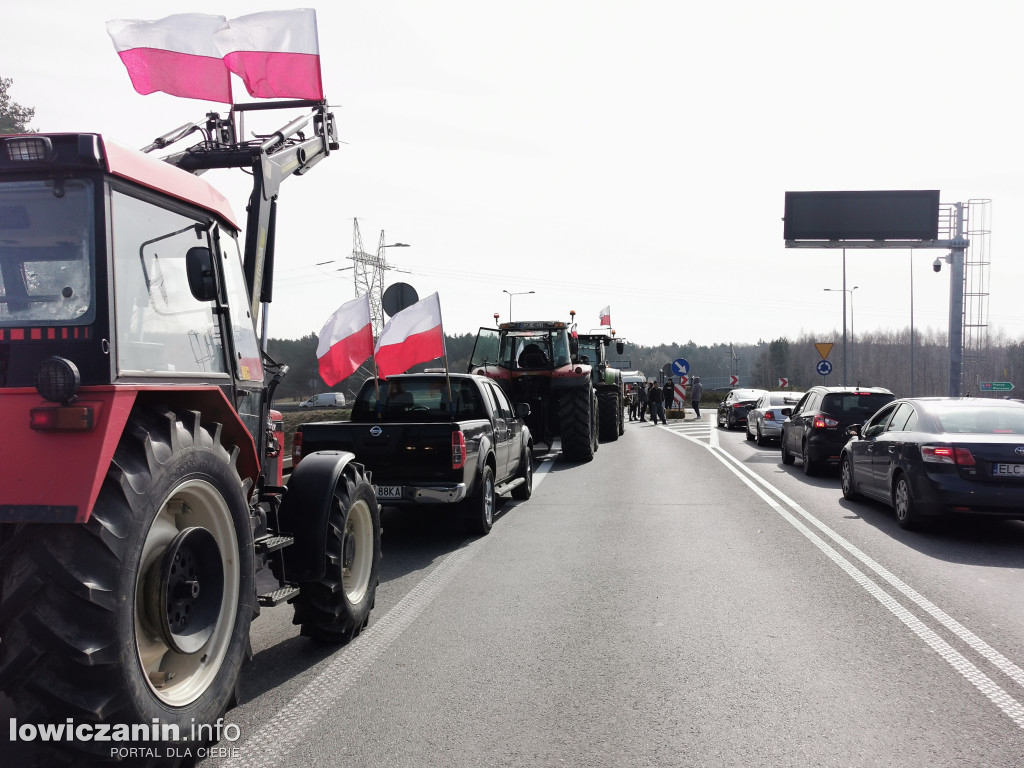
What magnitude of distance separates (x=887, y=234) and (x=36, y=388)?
28791 millimetres

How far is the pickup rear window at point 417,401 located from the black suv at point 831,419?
7289 mm

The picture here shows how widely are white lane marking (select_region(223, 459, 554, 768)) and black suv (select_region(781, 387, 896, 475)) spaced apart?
9632 millimetres

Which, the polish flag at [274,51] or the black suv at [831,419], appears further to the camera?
the black suv at [831,419]

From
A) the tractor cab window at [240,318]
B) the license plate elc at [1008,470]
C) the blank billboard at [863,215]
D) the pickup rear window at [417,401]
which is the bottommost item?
the license plate elc at [1008,470]

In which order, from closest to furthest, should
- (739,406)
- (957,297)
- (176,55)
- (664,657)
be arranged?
(664,657)
(176,55)
(957,297)
(739,406)

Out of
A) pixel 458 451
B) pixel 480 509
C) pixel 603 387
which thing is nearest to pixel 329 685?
pixel 458 451

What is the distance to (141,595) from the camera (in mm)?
3328

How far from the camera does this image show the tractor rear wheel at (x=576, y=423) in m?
16.9

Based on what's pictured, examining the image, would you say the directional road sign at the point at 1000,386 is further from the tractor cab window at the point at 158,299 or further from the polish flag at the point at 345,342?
the tractor cab window at the point at 158,299

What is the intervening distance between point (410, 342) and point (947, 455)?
643 centimetres

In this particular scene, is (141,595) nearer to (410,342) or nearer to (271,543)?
(271,543)

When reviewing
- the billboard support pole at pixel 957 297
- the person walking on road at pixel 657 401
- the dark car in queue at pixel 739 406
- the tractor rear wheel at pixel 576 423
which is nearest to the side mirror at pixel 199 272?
the tractor rear wheel at pixel 576 423

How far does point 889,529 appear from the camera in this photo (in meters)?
9.30

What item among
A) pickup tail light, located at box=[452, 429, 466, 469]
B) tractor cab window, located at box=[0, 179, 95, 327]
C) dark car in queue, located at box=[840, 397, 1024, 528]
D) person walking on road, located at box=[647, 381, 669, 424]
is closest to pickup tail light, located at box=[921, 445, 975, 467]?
dark car in queue, located at box=[840, 397, 1024, 528]
